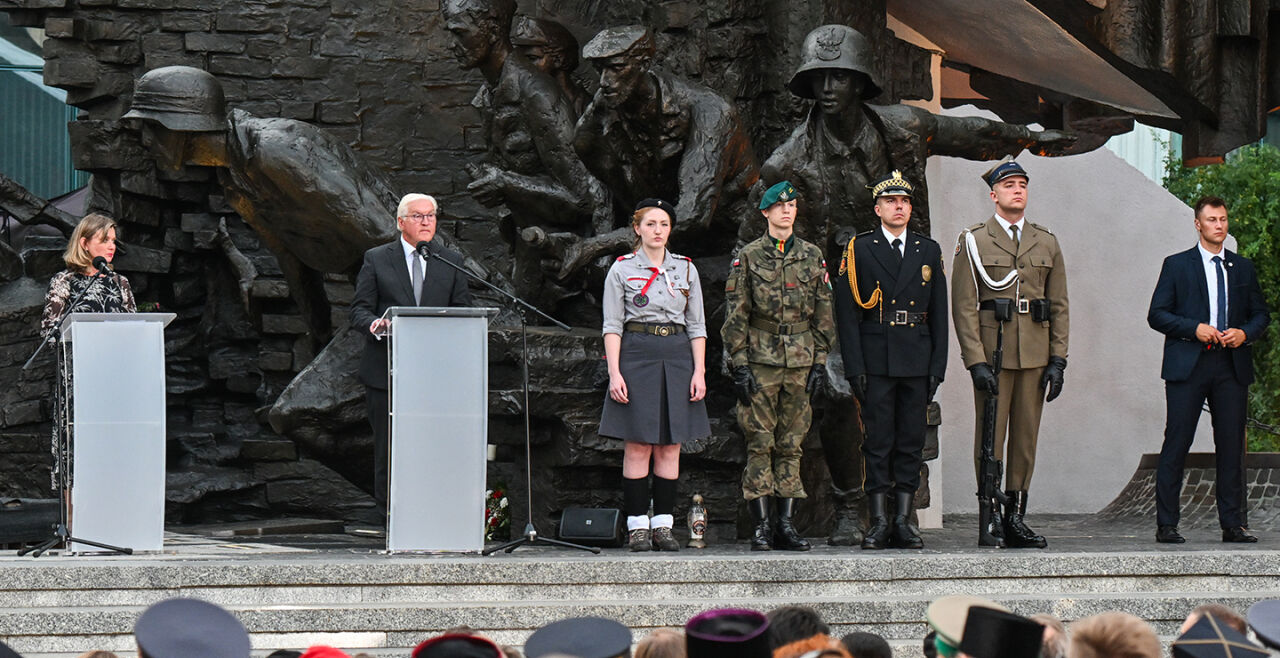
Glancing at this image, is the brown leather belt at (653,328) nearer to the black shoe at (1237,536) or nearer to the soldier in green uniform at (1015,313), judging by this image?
the soldier in green uniform at (1015,313)

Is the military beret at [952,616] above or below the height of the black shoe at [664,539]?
above

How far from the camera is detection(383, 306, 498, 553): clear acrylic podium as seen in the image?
6.61m

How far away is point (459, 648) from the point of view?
2791 millimetres

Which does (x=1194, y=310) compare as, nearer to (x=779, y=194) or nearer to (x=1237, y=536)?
(x=1237, y=536)

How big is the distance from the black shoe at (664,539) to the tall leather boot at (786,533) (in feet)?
1.50

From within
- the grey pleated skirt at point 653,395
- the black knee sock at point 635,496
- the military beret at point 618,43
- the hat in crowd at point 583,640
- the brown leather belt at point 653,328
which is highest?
the military beret at point 618,43

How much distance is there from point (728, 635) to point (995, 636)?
489 mm

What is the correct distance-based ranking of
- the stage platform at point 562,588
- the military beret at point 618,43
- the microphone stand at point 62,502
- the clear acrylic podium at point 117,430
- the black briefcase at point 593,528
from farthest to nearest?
the military beret at point 618,43, the black briefcase at point 593,528, the clear acrylic podium at point 117,430, the microphone stand at point 62,502, the stage platform at point 562,588

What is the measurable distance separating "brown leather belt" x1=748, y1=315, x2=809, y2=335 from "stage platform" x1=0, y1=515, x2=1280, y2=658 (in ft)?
3.71

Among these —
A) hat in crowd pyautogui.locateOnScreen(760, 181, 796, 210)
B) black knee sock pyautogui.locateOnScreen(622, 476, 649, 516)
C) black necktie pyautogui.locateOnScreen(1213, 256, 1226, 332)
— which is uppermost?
hat in crowd pyautogui.locateOnScreen(760, 181, 796, 210)

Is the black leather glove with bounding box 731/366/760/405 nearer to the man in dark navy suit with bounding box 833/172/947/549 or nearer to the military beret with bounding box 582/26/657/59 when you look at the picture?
the man in dark navy suit with bounding box 833/172/947/549

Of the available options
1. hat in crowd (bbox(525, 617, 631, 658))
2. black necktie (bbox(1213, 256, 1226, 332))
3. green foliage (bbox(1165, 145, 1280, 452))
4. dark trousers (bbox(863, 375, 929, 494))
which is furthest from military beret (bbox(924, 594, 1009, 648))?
green foliage (bbox(1165, 145, 1280, 452))

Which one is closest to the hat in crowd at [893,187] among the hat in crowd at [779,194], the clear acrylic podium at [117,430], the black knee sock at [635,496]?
the hat in crowd at [779,194]

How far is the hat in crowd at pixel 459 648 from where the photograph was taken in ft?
9.07
